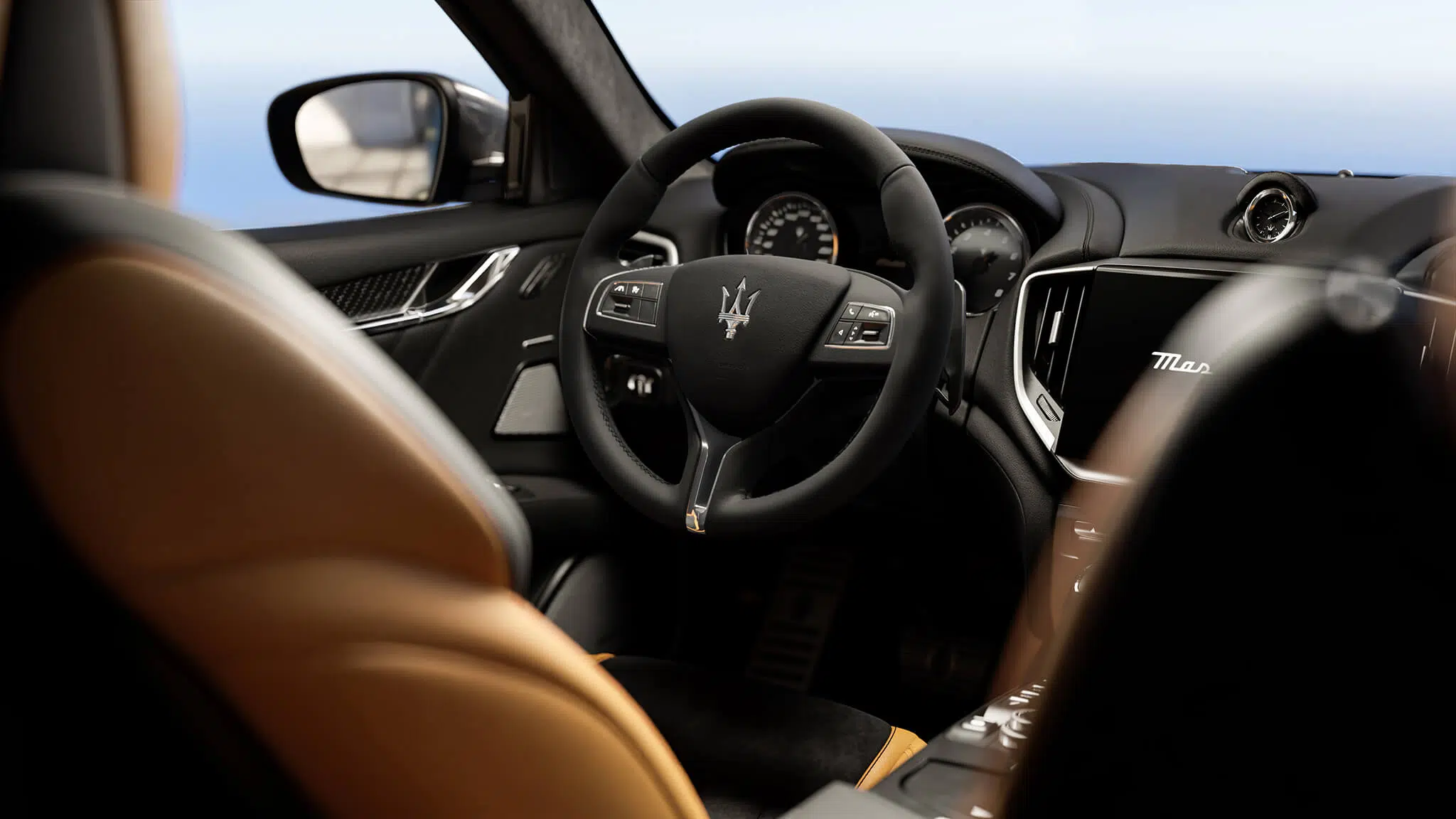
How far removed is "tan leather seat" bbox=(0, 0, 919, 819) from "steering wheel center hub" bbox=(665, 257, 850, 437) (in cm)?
99

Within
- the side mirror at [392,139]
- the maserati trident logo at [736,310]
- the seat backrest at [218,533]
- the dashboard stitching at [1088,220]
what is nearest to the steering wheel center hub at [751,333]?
the maserati trident logo at [736,310]

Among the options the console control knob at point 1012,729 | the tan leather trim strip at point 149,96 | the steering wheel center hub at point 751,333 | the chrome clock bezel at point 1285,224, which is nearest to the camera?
the tan leather trim strip at point 149,96

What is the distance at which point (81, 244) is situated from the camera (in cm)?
45

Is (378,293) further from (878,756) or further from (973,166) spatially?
(878,756)

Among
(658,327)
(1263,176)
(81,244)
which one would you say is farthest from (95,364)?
(1263,176)

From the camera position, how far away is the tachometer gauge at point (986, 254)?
73.4 inches

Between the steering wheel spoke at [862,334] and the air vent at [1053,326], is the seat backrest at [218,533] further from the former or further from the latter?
the air vent at [1053,326]

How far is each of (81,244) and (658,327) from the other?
122cm

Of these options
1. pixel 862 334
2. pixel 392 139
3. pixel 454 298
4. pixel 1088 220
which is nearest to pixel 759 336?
pixel 862 334

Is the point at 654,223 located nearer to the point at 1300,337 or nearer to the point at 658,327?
the point at 658,327

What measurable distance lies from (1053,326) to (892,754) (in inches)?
28.5

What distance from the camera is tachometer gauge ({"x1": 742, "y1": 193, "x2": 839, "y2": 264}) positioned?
6.67 ft

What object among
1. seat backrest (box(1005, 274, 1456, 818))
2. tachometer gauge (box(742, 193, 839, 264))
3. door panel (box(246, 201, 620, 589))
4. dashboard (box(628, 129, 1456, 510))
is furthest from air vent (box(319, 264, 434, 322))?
seat backrest (box(1005, 274, 1456, 818))

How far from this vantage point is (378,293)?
77.9 inches
